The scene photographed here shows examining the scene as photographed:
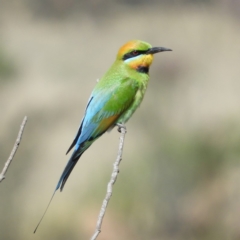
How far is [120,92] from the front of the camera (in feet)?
5.25

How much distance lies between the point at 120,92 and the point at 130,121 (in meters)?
1.52

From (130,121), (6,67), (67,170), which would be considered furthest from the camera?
(6,67)

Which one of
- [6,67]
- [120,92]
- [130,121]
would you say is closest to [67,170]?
[120,92]

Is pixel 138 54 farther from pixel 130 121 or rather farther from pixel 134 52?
pixel 130 121

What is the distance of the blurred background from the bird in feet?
3.77

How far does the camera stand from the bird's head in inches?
63.6

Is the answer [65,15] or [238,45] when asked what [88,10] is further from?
[238,45]

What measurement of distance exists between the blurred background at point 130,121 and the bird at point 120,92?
3.77 feet

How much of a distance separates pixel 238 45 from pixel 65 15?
4.37 ft

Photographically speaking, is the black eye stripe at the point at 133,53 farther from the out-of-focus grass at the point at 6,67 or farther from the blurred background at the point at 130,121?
the out-of-focus grass at the point at 6,67

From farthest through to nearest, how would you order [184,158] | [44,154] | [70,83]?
[70,83] < [44,154] < [184,158]

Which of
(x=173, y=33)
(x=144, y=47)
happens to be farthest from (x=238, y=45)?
(x=144, y=47)

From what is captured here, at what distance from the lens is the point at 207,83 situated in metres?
3.57

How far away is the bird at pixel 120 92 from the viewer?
158cm
